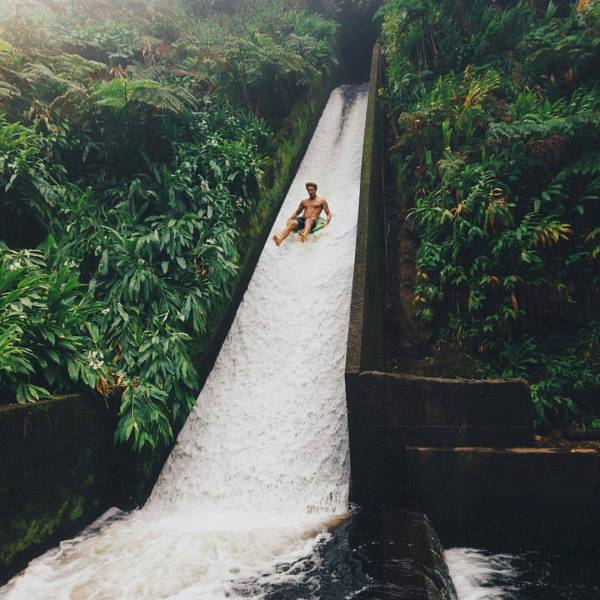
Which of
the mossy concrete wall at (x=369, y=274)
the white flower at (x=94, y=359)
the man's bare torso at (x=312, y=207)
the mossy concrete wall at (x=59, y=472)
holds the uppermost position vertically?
the man's bare torso at (x=312, y=207)

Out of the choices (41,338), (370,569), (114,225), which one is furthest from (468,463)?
(114,225)

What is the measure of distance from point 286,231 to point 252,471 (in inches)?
186

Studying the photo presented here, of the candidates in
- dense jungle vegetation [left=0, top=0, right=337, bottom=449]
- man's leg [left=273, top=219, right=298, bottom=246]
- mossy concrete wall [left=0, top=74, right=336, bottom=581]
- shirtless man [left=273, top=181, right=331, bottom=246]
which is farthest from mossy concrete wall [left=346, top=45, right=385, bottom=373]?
→ mossy concrete wall [left=0, top=74, right=336, bottom=581]

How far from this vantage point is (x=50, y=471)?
3770 mm

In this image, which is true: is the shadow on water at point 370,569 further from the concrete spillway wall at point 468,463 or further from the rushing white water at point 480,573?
the concrete spillway wall at point 468,463

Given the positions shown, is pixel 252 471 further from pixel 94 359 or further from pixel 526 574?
pixel 526 574

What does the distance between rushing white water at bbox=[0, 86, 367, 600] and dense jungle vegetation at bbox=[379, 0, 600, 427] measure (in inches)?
63.8

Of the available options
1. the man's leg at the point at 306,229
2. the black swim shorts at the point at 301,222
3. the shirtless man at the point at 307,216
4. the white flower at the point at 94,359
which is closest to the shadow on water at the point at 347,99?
the shirtless man at the point at 307,216

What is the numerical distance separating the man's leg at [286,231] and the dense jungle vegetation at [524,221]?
2.24m

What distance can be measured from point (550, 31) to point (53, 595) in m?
10.3

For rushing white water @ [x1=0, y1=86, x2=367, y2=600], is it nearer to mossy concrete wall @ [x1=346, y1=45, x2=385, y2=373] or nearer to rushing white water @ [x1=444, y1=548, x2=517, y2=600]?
mossy concrete wall @ [x1=346, y1=45, x2=385, y2=373]

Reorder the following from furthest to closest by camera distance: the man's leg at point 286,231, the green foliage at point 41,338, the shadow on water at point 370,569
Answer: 1. the man's leg at point 286,231
2. the green foliage at point 41,338
3. the shadow on water at point 370,569

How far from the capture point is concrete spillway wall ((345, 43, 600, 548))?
402 centimetres

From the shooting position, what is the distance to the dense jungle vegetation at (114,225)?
4168 mm
